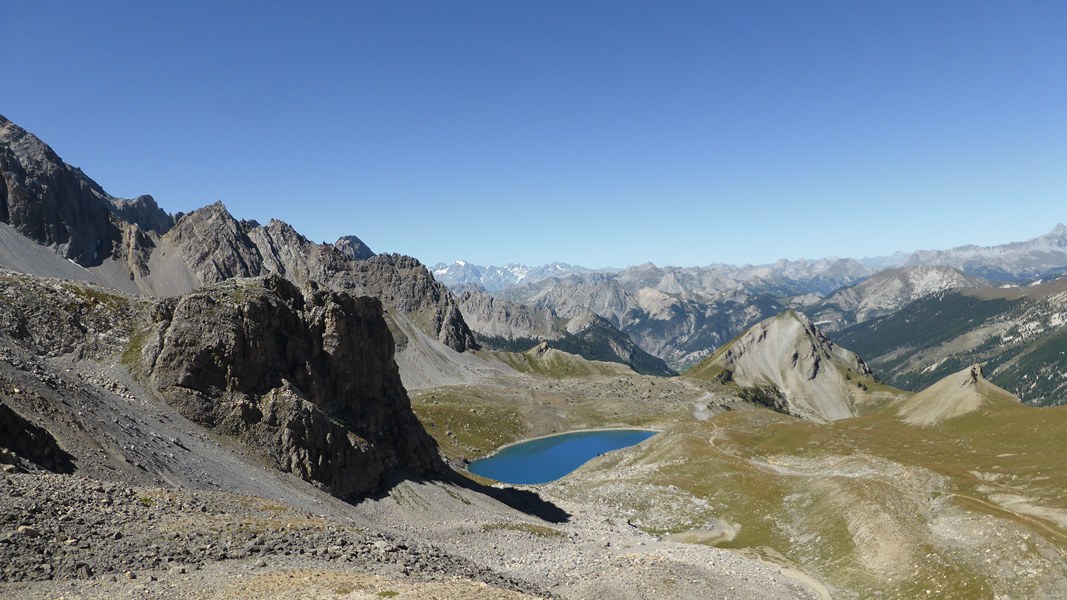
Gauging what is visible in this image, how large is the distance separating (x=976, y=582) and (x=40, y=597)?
71.1 meters

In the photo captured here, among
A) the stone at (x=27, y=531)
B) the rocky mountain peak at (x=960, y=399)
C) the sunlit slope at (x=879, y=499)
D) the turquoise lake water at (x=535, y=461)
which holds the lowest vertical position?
the turquoise lake water at (x=535, y=461)

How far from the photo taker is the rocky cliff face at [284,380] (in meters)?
61.0

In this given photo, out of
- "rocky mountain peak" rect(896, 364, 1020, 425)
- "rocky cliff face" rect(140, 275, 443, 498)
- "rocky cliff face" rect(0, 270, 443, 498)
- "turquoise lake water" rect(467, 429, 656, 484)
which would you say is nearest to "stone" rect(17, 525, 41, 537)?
"rocky cliff face" rect(0, 270, 443, 498)

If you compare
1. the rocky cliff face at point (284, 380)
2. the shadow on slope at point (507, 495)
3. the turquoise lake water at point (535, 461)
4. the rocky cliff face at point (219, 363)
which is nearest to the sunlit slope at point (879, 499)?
the shadow on slope at point (507, 495)

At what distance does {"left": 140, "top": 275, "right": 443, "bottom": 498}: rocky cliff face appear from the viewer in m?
61.0

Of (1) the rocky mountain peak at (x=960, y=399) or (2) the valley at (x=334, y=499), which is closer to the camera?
(2) the valley at (x=334, y=499)

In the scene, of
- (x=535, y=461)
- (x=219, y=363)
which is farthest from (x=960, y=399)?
(x=219, y=363)

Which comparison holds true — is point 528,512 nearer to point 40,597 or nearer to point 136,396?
point 136,396

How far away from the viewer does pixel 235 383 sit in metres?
63.0

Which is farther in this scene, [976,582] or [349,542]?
[976,582]

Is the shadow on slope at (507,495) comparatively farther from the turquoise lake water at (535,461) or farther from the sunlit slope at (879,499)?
the turquoise lake water at (535,461)

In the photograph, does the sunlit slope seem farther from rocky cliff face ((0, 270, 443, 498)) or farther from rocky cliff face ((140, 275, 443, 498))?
rocky cliff face ((0, 270, 443, 498))

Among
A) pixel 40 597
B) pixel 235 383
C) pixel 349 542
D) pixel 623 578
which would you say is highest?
pixel 235 383

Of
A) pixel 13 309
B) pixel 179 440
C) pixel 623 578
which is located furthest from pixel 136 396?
pixel 623 578
